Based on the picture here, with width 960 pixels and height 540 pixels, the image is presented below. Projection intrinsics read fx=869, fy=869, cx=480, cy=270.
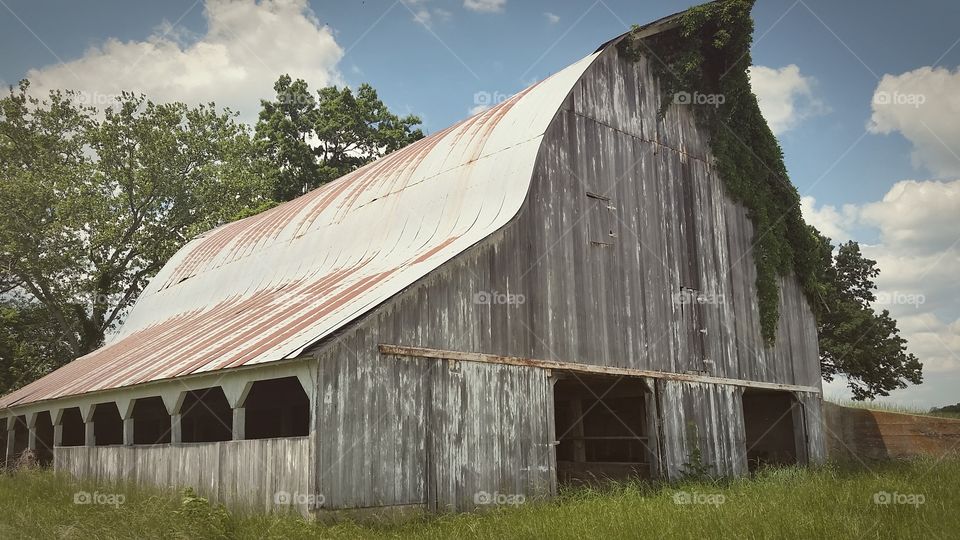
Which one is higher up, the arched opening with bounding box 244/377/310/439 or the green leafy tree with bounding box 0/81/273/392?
the green leafy tree with bounding box 0/81/273/392

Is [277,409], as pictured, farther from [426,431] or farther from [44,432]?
[426,431]

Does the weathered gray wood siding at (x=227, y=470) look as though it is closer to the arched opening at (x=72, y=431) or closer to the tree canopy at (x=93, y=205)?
the arched opening at (x=72, y=431)

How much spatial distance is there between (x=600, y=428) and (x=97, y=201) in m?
25.8

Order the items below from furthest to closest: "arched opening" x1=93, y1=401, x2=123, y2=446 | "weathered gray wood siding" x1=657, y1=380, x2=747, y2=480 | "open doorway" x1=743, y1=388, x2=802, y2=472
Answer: "arched opening" x1=93, y1=401, x2=123, y2=446, "open doorway" x1=743, y1=388, x2=802, y2=472, "weathered gray wood siding" x1=657, y1=380, x2=747, y2=480

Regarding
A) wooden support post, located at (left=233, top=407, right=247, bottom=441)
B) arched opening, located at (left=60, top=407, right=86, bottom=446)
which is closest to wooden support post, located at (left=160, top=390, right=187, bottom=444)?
wooden support post, located at (left=233, top=407, right=247, bottom=441)

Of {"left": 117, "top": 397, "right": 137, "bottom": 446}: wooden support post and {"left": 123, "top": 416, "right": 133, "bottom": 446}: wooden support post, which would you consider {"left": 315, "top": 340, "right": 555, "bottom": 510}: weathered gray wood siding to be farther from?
{"left": 123, "top": 416, "right": 133, "bottom": 446}: wooden support post

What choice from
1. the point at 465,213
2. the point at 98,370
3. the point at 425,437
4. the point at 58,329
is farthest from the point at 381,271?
the point at 58,329

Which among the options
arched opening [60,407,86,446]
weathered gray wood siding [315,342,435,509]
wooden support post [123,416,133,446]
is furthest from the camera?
arched opening [60,407,86,446]

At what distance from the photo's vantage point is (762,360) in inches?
774

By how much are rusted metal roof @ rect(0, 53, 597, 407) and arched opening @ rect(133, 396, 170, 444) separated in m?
1.66

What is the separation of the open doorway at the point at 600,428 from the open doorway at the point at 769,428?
2.93m

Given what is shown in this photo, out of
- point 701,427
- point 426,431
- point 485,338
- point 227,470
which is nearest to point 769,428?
point 701,427

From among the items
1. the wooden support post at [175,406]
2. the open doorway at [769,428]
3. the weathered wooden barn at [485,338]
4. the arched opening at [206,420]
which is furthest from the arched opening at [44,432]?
the open doorway at [769,428]

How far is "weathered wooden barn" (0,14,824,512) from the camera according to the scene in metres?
12.0
